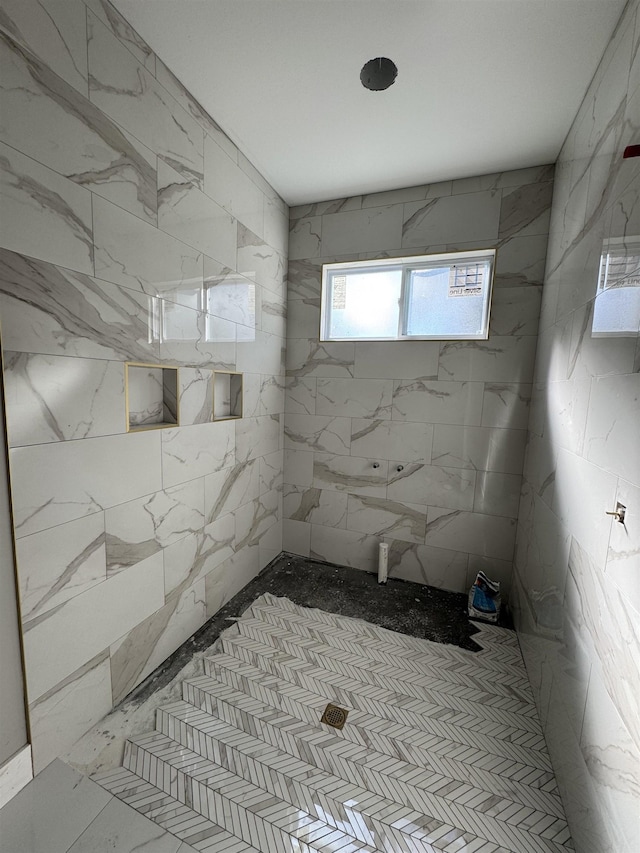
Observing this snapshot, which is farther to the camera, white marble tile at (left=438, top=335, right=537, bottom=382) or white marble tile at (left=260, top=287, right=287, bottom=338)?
white marble tile at (left=260, top=287, right=287, bottom=338)

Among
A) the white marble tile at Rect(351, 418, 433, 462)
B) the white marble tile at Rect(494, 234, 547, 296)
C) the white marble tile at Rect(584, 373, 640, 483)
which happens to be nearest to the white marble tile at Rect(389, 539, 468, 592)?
the white marble tile at Rect(351, 418, 433, 462)

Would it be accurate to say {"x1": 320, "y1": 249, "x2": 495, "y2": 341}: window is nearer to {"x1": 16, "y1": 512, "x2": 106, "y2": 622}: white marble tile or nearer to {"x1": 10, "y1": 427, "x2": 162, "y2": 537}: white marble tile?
{"x1": 10, "y1": 427, "x2": 162, "y2": 537}: white marble tile

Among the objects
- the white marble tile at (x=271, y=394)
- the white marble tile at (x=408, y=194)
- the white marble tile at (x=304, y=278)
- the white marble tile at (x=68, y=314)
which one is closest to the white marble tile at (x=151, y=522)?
the white marble tile at (x=68, y=314)

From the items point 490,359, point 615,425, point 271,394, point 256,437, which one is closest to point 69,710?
point 256,437

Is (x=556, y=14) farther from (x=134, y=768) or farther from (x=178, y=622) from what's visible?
(x=134, y=768)

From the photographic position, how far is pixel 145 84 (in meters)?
1.45

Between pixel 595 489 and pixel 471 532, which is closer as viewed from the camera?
pixel 595 489

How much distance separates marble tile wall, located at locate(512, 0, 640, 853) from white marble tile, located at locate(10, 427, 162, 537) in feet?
5.78

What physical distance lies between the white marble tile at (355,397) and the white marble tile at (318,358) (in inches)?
3.1

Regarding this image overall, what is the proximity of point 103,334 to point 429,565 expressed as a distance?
253cm

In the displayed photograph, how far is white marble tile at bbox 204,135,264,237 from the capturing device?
1.87 m

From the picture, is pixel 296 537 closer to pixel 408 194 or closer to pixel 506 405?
pixel 506 405

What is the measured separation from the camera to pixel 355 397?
8.75ft

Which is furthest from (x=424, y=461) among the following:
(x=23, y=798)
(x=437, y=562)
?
(x=23, y=798)
